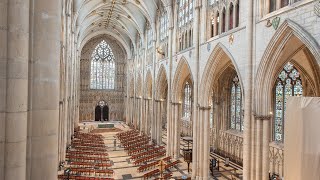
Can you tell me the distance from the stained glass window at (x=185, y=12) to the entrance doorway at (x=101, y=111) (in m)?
28.3

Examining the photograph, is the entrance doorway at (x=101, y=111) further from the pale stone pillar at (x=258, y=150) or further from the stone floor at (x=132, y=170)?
the pale stone pillar at (x=258, y=150)

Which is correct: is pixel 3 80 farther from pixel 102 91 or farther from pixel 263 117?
pixel 102 91

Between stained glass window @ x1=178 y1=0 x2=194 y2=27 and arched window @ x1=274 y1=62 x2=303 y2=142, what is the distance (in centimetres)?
739

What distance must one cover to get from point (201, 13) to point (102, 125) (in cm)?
2636

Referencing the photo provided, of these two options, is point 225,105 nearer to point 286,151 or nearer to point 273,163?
point 273,163

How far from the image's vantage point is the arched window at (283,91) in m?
16.8

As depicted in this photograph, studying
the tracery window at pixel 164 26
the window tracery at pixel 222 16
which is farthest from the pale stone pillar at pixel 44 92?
the tracery window at pixel 164 26

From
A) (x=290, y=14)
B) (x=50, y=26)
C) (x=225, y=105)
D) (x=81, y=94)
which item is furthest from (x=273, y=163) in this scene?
(x=81, y=94)

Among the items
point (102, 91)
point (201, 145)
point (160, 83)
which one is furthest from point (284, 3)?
point (102, 91)

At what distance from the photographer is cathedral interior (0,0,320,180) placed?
446 cm

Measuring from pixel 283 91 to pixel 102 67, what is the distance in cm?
3391

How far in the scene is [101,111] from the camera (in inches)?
1810

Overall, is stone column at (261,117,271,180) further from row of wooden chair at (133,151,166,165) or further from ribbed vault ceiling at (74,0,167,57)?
ribbed vault ceiling at (74,0,167,57)

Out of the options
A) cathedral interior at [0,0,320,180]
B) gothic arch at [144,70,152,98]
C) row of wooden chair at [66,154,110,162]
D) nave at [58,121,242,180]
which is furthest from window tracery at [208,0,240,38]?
gothic arch at [144,70,152,98]
